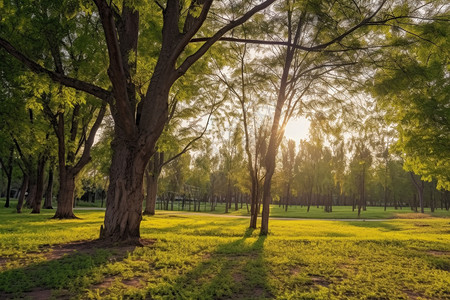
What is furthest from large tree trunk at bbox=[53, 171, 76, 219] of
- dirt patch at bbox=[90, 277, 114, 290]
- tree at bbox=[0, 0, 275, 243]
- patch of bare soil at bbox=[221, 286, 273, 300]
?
patch of bare soil at bbox=[221, 286, 273, 300]

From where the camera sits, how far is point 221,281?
5461 mm

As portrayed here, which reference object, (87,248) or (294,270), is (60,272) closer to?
(87,248)

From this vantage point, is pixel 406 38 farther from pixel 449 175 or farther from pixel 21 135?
pixel 21 135

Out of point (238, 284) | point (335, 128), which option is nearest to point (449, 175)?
point (335, 128)

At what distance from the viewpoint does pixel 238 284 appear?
5.37 meters

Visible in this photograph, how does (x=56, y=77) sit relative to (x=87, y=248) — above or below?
above

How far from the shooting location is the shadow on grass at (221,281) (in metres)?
4.73

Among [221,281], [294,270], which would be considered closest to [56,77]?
[221,281]

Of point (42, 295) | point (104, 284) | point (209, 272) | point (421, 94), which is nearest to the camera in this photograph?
point (42, 295)

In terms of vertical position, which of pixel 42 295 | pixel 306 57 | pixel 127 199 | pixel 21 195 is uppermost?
pixel 306 57

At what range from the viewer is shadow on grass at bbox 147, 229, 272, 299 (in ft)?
15.5

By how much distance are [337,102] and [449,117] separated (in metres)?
6.03

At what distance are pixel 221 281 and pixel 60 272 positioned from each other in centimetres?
327

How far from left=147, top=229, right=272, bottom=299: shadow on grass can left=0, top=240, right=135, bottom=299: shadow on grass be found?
5.38ft
